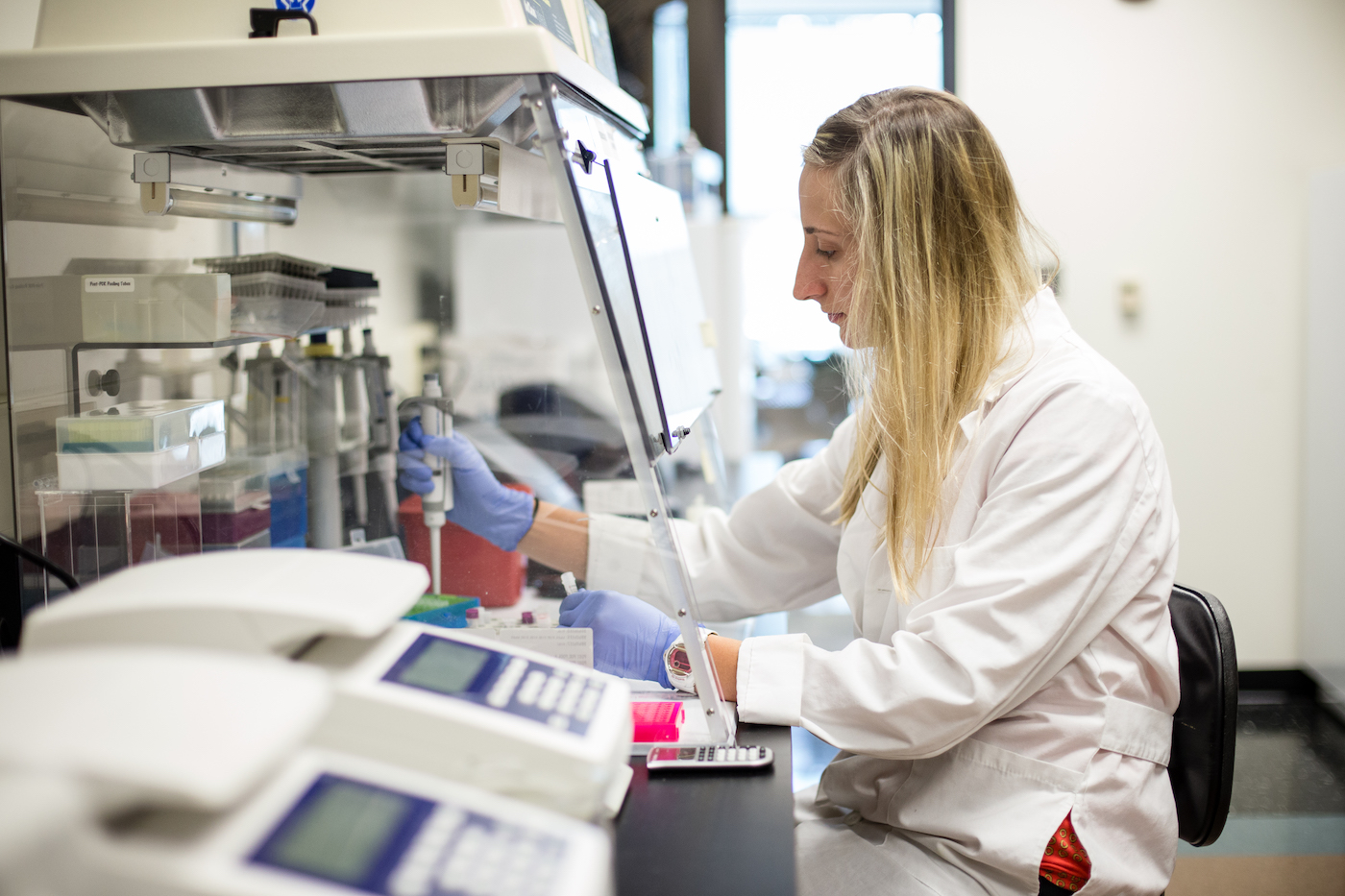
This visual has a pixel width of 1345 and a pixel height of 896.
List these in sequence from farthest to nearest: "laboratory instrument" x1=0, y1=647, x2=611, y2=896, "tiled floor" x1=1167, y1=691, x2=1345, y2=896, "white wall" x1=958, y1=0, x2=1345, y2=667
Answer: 1. "white wall" x1=958, y1=0, x2=1345, y2=667
2. "tiled floor" x1=1167, y1=691, x2=1345, y2=896
3. "laboratory instrument" x1=0, y1=647, x2=611, y2=896

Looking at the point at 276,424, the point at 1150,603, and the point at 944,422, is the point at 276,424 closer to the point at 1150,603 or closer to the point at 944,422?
the point at 944,422

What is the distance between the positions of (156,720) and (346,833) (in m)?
0.11

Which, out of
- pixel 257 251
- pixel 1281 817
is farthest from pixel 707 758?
pixel 1281 817

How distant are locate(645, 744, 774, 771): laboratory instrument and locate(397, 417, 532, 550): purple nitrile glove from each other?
48cm

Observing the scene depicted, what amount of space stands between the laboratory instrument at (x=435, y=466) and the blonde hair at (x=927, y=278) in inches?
24.0

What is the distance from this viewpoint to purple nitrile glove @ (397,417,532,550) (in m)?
1.33

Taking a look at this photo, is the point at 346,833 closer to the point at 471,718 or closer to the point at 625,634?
the point at 471,718

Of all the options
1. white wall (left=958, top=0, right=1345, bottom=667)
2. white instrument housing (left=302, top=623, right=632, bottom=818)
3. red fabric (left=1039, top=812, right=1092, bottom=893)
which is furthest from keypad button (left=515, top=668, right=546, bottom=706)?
white wall (left=958, top=0, right=1345, bottom=667)

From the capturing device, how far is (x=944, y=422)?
1.15 meters

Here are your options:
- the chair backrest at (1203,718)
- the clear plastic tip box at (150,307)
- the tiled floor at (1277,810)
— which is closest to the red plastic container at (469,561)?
the clear plastic tip box at (150,307)

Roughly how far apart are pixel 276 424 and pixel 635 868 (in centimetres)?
90

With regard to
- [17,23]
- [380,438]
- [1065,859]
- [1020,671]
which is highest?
[17,23]

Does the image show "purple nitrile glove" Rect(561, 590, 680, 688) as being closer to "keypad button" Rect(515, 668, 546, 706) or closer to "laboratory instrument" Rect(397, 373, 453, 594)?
"laboratory instrument" Rect(397, 373, 453, 594)

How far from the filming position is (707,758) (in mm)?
942
